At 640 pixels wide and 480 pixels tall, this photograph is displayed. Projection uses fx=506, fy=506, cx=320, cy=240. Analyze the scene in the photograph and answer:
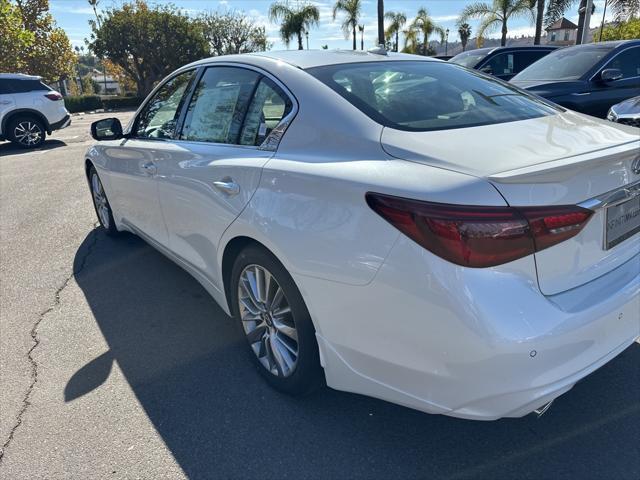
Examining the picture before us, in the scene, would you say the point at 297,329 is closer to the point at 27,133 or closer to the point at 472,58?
the point at 472,58

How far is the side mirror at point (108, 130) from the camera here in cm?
420

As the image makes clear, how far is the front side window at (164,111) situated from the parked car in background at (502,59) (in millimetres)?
7410

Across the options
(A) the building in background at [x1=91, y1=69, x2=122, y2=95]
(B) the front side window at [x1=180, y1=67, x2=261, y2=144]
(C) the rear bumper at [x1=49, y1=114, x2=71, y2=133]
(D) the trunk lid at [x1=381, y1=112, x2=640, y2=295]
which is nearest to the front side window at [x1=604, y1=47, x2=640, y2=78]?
(D) the trunk lid at [x1=381, y1=112, x2=640, y2=295]

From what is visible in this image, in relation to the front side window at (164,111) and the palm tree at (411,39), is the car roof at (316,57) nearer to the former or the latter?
the front side window at (164,111)

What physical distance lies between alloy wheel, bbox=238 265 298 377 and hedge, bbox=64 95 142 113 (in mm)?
37621

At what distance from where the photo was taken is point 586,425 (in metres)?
2.32

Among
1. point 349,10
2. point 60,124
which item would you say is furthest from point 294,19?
point 60,124

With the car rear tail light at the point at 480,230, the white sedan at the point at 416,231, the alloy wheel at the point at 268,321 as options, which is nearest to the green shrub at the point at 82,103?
the white sedan at the point at 416,231

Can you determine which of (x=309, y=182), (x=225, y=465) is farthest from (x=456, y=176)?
(x=225, y=465)

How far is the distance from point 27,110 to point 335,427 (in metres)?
13.6

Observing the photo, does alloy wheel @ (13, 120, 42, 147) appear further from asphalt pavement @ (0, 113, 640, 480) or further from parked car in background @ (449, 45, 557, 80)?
asphalt pavement @ (0, 113, 640, 480)

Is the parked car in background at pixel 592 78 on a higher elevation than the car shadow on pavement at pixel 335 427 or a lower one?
higher

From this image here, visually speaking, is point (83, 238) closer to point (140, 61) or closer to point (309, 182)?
point (309, 182)

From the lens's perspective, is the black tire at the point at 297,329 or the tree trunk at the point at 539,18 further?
the tree trunk at the point at 539,18
